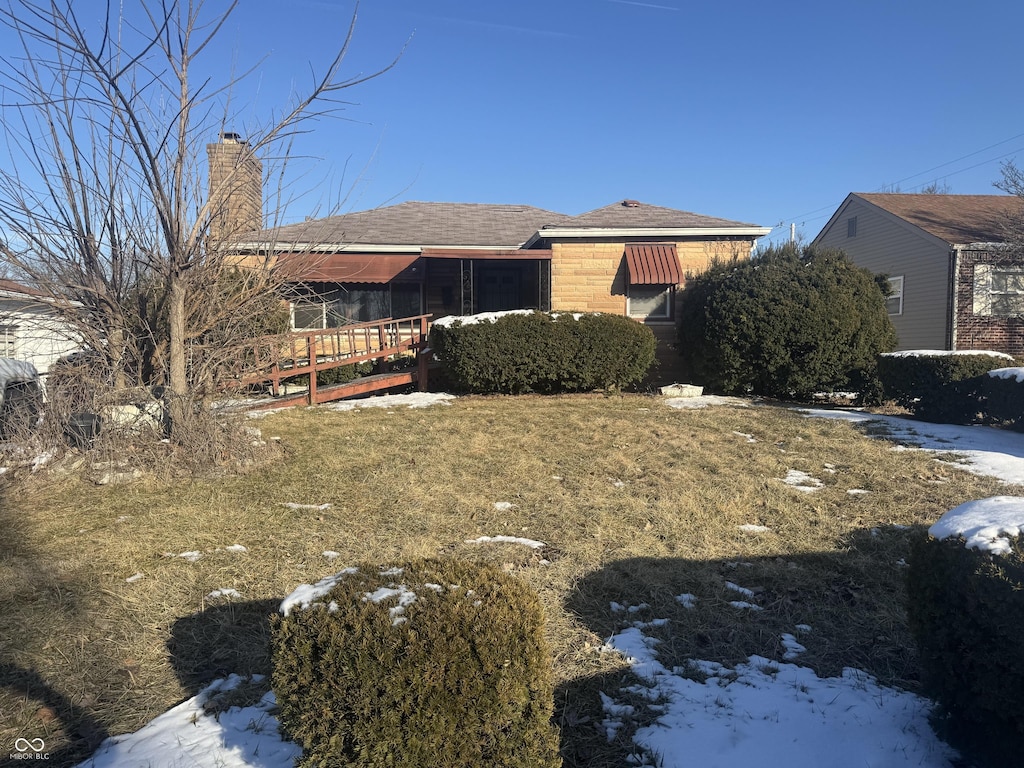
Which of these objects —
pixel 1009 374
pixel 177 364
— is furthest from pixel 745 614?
pixel 1009 374

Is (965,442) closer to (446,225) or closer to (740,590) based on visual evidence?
(740,590)

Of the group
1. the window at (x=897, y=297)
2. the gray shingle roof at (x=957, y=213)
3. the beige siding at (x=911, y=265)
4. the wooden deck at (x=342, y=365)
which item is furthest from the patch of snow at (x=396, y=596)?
the window at (x=897, y=297)

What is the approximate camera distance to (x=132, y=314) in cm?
632

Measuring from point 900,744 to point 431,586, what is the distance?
6.17ft

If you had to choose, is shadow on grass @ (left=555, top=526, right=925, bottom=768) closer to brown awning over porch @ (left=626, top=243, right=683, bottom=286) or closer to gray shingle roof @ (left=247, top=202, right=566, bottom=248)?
brown awning over porch @ (left=626, top=243, right=683, bottom=286)

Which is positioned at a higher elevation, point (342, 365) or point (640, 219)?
point (640, 219)

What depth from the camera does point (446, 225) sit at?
A: 58.0ft

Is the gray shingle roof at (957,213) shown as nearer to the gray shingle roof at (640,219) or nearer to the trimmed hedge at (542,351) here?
the gray shingle roof at (640,219)

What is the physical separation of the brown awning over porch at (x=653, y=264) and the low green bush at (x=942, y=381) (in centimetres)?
499

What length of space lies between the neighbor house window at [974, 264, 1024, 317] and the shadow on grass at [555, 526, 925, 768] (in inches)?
579

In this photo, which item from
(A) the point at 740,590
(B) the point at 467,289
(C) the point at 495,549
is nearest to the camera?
(A) the point at 740,590

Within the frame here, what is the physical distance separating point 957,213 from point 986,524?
19.9 metres
